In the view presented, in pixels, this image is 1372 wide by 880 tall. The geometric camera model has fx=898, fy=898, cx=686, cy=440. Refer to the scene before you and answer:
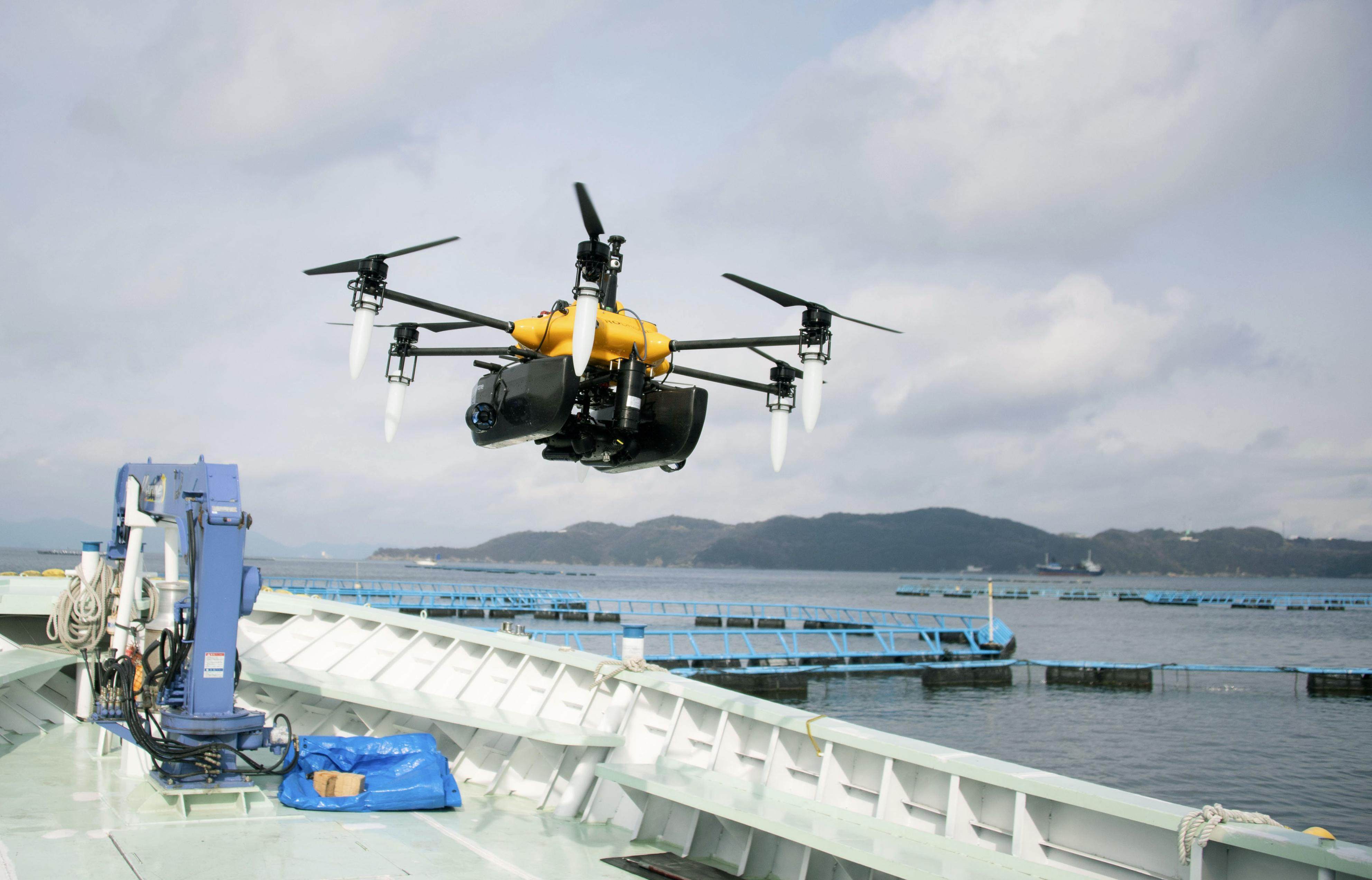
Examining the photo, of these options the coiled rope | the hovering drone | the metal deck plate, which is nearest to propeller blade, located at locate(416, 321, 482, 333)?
the hovering drone

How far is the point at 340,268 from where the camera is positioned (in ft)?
16.3

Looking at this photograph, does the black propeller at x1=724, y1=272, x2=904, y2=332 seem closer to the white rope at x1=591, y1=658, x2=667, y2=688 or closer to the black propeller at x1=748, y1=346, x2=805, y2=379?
the black propeller at x1=748, y1=346, x2=805, y2=379

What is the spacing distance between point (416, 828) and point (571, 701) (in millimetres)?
2334

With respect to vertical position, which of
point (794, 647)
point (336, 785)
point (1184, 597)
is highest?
point (336, 785)

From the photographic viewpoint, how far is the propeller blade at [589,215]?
4.17 m

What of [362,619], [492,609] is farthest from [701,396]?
[492,609]

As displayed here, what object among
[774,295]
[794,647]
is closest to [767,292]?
[774,295]

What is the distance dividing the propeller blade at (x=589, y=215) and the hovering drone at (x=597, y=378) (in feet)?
0.64

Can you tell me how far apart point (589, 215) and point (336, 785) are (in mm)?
6010

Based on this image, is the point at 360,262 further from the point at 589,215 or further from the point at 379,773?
the point at 379,773

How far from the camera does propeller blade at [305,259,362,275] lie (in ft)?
16.1

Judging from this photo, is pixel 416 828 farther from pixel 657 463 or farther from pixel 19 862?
pixel 657 463

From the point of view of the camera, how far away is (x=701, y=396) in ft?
18.4

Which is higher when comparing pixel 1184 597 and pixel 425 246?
pixel 425 246
